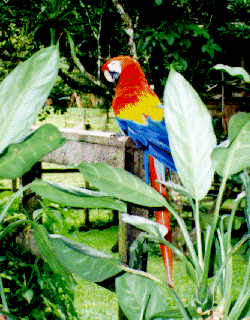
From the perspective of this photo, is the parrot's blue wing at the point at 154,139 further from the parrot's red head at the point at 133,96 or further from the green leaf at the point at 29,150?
the green leaf at the point at 29,150

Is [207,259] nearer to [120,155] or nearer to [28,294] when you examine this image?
[120,155]

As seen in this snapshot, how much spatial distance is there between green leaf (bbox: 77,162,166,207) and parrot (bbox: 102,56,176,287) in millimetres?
317

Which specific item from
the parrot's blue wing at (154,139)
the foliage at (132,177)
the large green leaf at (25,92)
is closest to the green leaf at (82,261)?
the foliage at (132,177)

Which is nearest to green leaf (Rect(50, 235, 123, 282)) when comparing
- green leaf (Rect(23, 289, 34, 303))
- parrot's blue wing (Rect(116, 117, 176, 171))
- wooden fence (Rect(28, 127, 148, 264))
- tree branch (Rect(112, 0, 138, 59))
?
wooden fence (Rect(28, 127, 148, 264))

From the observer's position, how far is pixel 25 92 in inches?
10.9

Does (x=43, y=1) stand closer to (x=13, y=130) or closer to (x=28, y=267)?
(x=28, y=267)

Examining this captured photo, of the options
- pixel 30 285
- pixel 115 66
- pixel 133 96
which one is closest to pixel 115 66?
pixel 115 66

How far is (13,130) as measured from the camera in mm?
282

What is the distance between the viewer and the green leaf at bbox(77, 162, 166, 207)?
29cm

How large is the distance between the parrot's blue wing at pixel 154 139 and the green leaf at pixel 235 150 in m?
0.38

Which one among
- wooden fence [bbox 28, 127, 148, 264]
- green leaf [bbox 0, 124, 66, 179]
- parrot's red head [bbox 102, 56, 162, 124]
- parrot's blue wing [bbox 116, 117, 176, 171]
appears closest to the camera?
green leaf [bbox 0, 124, 66, 179]

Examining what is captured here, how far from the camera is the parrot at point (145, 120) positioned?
68 cm

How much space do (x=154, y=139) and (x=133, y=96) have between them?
175 millimetres

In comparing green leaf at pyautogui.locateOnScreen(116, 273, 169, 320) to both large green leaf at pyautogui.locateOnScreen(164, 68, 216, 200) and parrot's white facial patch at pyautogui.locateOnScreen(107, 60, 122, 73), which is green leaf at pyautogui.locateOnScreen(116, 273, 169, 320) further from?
parrot's white facial patch at pyautogui.locateOnScreen(107, 60, 122, 73)
